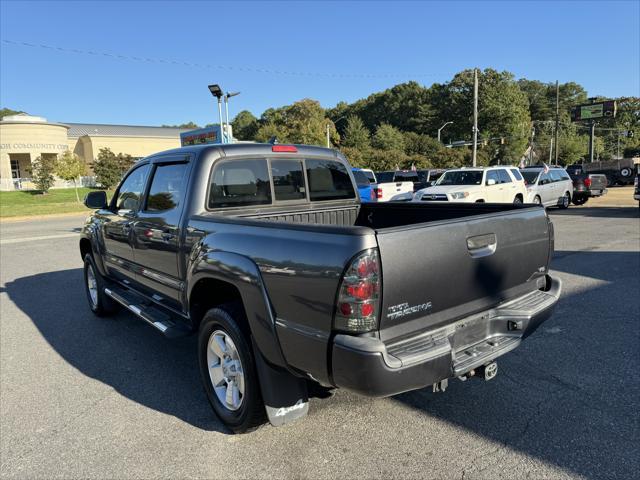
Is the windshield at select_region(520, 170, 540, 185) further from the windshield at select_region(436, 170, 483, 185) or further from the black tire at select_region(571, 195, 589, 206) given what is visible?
the black tire at select_region(571, 195, 589, 206)

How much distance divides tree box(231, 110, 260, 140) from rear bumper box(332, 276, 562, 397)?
81996 millimetres

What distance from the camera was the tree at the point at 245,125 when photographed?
88188 mm

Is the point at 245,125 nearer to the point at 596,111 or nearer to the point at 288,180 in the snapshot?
the point at 596,111

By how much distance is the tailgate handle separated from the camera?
2694 millimetres

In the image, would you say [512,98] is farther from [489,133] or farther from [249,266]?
[249,266]

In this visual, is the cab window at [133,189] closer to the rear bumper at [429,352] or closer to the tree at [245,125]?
the rear bumper at [429,352]

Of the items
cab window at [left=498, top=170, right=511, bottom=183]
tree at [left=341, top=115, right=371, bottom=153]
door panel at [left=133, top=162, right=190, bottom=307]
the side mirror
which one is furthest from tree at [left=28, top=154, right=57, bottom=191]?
door panel at [left=133, top=162, right=190, bottom=307]

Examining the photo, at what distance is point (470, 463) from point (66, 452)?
2.55 m

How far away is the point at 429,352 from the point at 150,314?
8.60ft

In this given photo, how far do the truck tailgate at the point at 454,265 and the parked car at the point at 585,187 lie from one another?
19.8 metres

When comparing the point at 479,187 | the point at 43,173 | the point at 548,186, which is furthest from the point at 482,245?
the point at 43,173

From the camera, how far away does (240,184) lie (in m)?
3.75

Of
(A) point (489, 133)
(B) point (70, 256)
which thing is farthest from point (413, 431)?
(A) point (489, 133)

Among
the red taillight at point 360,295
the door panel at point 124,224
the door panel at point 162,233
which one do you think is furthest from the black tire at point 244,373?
the door panel at point 124,224
